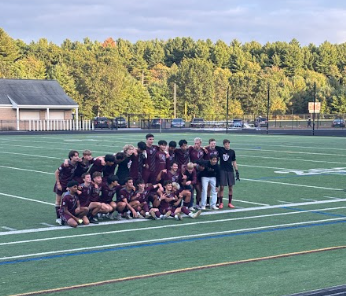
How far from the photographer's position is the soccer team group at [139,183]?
12.4 m

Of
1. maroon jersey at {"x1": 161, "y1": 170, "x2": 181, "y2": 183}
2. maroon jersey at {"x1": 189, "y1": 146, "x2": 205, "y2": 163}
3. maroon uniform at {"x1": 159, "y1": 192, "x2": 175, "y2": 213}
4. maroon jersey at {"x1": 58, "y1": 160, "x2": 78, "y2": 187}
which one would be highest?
maroon jersey at {"x1": 189, "y1": 146, "x2": 205, "y2": 163}

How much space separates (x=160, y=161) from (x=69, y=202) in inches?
94.9

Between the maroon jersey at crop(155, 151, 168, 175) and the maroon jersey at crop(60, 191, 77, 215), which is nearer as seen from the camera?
the maroon jersey at crop(60, 191, 77, 215)

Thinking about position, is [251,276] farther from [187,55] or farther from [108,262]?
[187,55]

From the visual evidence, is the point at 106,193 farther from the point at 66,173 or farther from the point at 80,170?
the point at 66,173

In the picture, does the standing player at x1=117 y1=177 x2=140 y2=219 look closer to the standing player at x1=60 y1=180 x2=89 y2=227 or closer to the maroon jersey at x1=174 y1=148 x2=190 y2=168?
the standing player at x1=60 y1=180 x2=89 y2=227

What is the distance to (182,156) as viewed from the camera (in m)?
14.4

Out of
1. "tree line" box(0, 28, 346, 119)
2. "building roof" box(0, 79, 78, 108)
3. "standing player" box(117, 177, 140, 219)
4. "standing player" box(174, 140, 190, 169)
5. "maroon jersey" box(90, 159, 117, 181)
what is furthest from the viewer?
"tree line" box(0, 28, 346, 119)

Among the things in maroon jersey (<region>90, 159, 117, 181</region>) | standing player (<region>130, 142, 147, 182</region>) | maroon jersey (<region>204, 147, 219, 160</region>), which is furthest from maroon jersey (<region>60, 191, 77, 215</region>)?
maroon jersey (<region>204, 147, 219, 160</region>)

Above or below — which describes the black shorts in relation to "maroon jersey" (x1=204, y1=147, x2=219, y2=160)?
below

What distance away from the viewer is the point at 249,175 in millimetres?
21109

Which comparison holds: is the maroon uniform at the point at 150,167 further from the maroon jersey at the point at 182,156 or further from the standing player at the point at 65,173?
the standing player at the point at 65,173

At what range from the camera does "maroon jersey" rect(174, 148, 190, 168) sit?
1436 cm

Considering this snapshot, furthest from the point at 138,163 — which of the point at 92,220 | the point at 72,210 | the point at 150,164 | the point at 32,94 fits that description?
the point at 32,94
